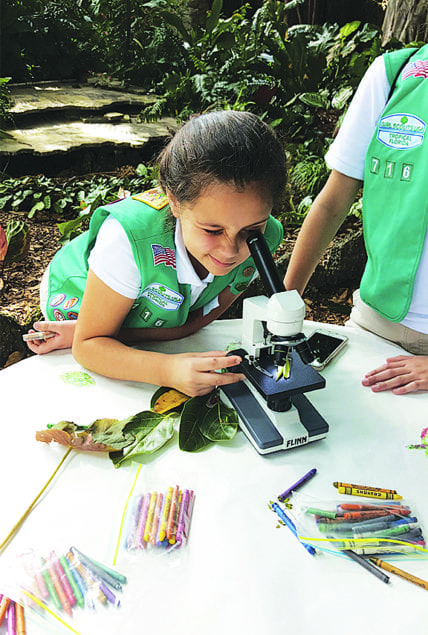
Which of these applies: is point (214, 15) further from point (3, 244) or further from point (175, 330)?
point (175, 330)

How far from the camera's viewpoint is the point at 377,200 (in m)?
1.43

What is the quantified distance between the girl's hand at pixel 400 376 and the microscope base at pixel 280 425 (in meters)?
0.23

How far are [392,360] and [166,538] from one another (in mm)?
790

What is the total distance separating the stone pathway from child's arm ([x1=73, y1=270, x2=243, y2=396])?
2.98 m

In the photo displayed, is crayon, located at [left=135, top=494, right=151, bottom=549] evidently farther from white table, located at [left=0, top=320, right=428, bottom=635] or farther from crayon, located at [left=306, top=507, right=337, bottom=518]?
crayon, located at [left=306, top=507, right=337, bottom=518]

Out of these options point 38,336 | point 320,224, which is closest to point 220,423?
point 38,336

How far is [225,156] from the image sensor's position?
1116 millimetres

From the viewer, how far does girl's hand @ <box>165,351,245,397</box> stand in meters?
1.18

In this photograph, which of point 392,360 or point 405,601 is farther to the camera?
point 392,360

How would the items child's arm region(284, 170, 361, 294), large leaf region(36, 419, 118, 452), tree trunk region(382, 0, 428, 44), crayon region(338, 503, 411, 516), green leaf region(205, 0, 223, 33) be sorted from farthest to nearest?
green leaf region(205, 0, 223, 33)
tree trunk region(382, 0, 428, 44)
child's arm region(284, 170, 361, 294)
large leaf region(36, 419, 118, 452)
crayon region(338, 503, 411, 516)

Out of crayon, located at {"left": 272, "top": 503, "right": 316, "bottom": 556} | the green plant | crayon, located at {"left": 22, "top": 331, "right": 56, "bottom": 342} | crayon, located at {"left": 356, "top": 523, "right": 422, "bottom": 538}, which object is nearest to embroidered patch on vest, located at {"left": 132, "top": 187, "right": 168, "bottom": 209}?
crayon, located at {"left": 22, "top": 331, "right": 56, "bottom": 342}

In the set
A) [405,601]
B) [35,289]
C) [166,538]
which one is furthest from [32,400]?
[35,289]

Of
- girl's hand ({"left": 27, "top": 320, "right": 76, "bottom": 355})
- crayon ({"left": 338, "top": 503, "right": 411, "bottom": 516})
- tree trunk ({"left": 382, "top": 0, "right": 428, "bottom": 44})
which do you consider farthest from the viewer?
tree trunk ({"left": 382, "top": 0, "right": 428, "bottom": 44})

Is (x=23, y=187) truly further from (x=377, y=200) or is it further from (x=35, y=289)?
(x=377, y=200)
